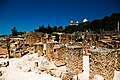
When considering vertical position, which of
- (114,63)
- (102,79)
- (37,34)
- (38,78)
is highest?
(37,34)

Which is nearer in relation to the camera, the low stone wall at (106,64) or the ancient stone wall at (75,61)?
the low stone wall at (106,64)

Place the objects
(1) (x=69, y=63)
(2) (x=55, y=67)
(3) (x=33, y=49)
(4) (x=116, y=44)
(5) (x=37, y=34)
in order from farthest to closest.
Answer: (5) (x=37, y=34) < (3) (x=33, y=49) < (4) (x=116, y=44) < (2) (x=55, y=67) < (1) (x=69, y=63)

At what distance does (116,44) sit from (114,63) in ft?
17.1

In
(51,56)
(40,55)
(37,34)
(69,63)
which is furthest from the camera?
(37,34)

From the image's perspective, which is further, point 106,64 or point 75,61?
point 75,61

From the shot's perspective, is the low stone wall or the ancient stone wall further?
the ancient stone wall

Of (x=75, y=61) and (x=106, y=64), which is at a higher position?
(x=106, y=64)

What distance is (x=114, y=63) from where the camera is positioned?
21.9 ft

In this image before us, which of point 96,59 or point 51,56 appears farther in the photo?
point 51,56

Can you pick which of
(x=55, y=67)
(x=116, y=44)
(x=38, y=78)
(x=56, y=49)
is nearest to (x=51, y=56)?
(x=56, y=49)

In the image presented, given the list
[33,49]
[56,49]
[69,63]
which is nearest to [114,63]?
[69,63]

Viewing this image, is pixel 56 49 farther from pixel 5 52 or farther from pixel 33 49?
pixel 5 52

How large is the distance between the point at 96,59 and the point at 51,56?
6.25 meters

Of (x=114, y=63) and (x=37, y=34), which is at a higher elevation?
(x=37, y=34)
